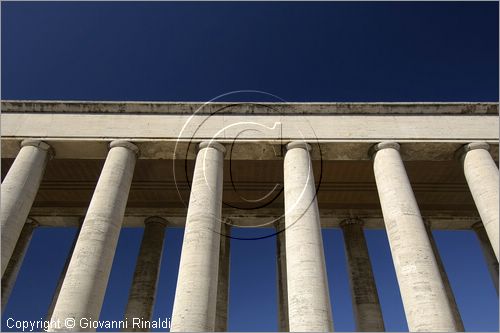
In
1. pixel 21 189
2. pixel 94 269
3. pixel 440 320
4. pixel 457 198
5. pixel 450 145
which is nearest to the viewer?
pixel 440 320

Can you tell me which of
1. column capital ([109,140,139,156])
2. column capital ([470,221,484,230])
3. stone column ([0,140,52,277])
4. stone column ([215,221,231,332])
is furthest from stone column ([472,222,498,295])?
stone column ([0,140,52,277])

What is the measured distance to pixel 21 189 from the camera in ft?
102

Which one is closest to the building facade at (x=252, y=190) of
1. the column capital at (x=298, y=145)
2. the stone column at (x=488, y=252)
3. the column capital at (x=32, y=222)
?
the column capital at (x=298, y=145)

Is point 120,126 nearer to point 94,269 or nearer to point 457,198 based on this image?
point 94,269

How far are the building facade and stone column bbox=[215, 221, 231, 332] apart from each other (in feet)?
0.48

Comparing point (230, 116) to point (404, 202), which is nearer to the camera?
point (404, 202)

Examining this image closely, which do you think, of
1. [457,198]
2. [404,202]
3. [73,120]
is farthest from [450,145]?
[73,120]

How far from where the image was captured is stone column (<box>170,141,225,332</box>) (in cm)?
2459

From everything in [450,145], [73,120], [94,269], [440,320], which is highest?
[73,120]

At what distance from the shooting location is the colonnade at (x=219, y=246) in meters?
25.0

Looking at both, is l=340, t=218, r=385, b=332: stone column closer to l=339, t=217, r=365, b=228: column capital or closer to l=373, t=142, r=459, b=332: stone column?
l=339, t=217, r=365, b=228: column capital

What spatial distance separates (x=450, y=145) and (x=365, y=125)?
24.5 ft

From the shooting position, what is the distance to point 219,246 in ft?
99.3

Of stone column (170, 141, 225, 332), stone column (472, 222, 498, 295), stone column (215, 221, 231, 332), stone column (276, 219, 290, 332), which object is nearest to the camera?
stone column (170, 141, 225, 332)
